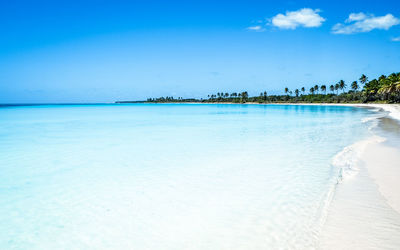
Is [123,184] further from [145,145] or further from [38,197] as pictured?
[145,145]

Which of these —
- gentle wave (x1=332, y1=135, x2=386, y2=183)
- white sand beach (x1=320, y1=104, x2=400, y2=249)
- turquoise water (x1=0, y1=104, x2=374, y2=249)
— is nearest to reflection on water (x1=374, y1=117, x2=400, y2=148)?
gentle wave (x1=332, y1=135, x2=386, y2=183)

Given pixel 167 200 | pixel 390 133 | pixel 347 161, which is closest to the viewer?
pixel 167 200

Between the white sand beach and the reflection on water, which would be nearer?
the white sand beach

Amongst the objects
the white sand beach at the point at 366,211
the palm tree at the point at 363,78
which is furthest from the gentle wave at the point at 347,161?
the palm tree at the point at 363,78

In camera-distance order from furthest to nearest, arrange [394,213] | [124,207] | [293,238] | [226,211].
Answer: [124,207] → [226,211] → [394,213] → [293,238]

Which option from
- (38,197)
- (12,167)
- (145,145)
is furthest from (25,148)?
(38,197)

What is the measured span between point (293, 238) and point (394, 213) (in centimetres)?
197

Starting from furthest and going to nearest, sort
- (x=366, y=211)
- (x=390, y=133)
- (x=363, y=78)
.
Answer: (x=363, y=78), (x=390, y=133), (x=366, y=211)

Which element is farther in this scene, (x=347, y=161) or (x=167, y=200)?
(x=347, y=161)

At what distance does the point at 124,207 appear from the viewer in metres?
5.14

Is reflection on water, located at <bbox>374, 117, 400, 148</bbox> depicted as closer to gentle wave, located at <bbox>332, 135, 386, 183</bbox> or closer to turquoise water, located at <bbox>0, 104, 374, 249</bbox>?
gentle wave, located at <bbox>332, 135, 386, 183</bbox>

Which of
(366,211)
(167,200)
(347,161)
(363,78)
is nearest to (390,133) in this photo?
(347,161)

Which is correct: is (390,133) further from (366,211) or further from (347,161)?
(366,211)

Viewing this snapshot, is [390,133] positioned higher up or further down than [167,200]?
higher up
